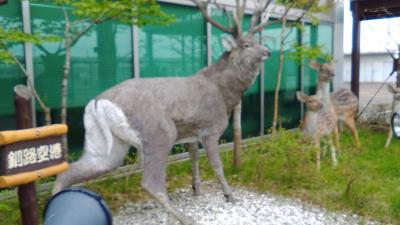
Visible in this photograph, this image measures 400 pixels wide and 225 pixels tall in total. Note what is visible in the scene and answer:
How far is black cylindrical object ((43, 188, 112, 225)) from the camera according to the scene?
1538mm

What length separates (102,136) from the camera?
341 cm

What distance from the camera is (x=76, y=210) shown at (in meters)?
1.57

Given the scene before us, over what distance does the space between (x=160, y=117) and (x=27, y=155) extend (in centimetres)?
163

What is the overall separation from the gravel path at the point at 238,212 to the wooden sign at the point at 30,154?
181cm

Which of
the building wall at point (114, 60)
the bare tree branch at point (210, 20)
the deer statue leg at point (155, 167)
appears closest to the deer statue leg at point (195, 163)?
the deer statue leg at point (155, 167)

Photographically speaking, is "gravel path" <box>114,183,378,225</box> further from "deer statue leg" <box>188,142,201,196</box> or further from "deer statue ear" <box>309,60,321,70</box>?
"deer statue ear" <box>309,60,321,70</box>

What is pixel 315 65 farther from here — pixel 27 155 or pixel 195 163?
pixel 27 155

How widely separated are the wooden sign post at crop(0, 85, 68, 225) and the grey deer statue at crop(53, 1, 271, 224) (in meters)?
1.29

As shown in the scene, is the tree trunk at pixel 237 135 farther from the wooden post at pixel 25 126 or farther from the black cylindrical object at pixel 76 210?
the black cylindrical object at pixel 76 210

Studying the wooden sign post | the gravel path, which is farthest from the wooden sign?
the gravel path

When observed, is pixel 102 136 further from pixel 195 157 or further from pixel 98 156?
pixel 195 157

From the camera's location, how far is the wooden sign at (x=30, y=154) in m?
1.77

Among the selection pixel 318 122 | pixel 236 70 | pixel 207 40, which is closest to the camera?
pixel 236 70

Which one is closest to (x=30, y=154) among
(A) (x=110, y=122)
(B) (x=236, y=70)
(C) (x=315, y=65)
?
(A) (x=110, y=122)
